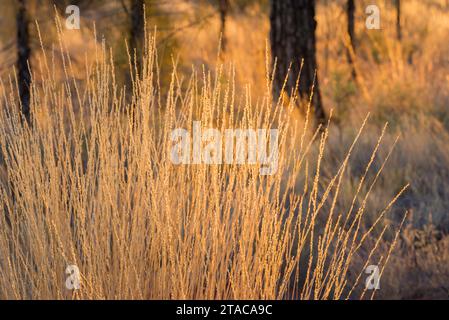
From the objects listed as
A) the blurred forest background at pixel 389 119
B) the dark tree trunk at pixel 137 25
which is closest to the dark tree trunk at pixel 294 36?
the blurred forest background at pixel 389 119

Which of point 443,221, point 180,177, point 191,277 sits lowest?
point 443,221

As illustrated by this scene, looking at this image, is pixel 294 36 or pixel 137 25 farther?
pixel 294 36

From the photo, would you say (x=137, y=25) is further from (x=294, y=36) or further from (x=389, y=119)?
(x=389, y=119)

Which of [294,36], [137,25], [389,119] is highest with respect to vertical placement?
[137,25]

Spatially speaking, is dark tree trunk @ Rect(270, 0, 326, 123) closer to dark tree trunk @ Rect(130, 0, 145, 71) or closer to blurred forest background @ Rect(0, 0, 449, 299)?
blurred forest background @ Rect(0, 0, 449, 299)

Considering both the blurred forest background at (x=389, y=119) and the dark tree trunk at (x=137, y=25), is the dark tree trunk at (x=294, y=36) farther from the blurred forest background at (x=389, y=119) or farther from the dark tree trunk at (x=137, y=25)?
the dark tree trunk at (x=137, y=25)

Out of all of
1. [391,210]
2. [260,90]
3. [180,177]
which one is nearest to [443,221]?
[391,210]

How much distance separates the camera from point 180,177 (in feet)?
12.6

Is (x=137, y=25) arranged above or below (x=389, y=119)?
above

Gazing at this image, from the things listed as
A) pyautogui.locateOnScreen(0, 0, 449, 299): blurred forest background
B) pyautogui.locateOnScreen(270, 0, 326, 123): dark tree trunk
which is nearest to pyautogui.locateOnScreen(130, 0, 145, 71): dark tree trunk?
pyautogui.locateOnScreen(0, 0, 449, 299): blurred forest background

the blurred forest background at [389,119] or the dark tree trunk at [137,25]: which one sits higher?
the dark tree trunk at [137,25]

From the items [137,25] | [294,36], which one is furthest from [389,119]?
[137,25]
